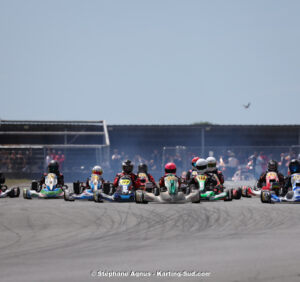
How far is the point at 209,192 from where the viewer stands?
816 inches

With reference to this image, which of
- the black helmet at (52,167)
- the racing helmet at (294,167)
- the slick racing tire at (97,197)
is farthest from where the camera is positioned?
the black helmet at (52,167)

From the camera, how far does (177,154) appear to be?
37.8m

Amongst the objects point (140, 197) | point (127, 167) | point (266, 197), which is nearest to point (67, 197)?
point (127, 167)

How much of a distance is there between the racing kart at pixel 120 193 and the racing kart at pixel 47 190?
210 cm

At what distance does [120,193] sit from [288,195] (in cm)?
433

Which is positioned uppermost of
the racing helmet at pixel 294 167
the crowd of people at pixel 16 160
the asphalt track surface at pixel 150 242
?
the crowd of people at pixel 16 160

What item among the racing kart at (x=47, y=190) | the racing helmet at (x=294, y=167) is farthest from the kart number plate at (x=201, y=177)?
the racing kart at (x=47, y=190)

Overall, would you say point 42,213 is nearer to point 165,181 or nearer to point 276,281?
point 165,181

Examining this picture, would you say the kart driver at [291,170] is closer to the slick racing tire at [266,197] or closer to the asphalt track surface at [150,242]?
the slick racing tire at [266,197]

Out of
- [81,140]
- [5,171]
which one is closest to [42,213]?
[5,171]

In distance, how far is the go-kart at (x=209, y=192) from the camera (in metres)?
20.7

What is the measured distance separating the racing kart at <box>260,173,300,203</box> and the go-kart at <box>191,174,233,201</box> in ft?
4.81

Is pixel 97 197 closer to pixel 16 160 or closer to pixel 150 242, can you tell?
pixel 150 242

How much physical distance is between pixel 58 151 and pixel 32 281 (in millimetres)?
31925
